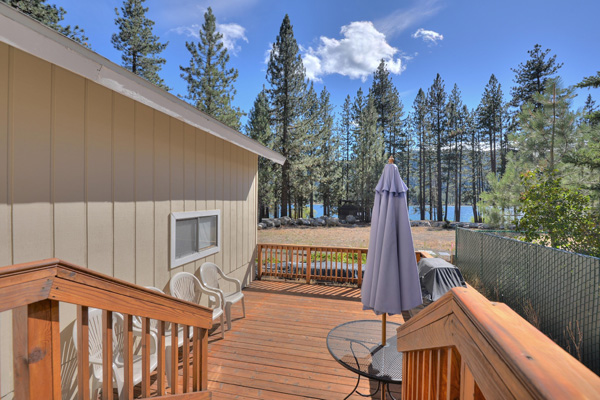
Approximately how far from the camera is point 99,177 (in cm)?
275

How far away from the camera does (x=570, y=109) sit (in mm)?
9516

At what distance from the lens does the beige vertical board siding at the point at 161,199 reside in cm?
356

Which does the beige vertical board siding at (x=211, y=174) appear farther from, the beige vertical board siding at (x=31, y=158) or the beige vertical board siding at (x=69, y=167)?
the beige vertical board siding at (x=31, y=158)

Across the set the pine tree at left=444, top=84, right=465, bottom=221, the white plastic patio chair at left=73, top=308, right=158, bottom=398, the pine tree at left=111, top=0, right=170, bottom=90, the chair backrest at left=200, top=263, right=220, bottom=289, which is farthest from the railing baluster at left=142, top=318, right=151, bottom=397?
the pine tree at left=444, top=84, right=465, bottom=221

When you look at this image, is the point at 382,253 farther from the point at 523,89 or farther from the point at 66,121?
the point at 523,89

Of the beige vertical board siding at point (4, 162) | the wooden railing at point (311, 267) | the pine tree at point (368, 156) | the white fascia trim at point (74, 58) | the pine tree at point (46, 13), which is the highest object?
the pine tree at point (46, 13)

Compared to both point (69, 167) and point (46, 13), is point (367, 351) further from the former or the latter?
point (46, 13)

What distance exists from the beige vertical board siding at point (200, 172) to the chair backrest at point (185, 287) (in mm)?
337

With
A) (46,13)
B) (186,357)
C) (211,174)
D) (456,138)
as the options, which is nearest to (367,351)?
(186,357)

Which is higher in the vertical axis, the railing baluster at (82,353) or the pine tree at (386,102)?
the pine tree at (386,102)

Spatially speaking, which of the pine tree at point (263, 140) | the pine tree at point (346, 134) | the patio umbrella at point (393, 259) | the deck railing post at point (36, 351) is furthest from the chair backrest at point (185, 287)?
the pine tree at point (346, 134)

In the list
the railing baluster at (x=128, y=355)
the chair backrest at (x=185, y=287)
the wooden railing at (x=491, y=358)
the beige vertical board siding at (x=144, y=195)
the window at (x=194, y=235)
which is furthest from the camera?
the window at (x=194, y=235)

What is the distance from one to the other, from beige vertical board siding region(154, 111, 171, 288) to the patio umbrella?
2718 millimetres

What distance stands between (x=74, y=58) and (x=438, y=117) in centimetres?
2973
